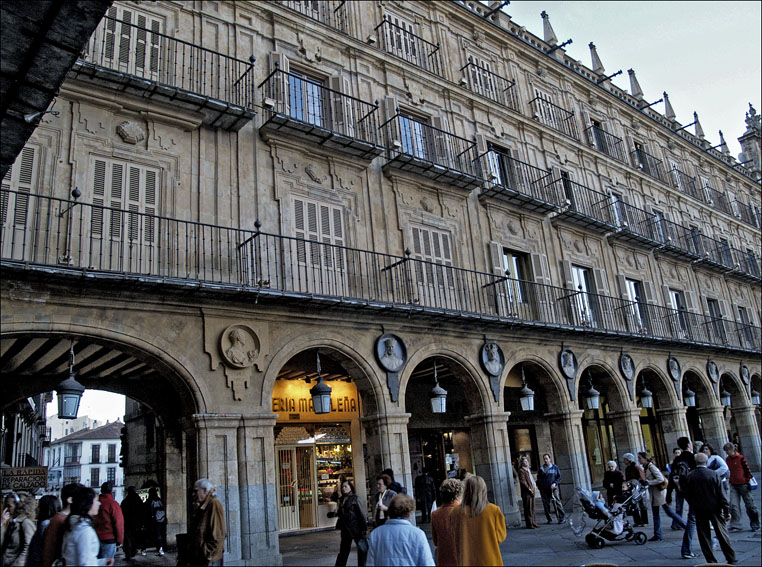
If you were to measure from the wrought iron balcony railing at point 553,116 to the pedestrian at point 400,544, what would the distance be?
56.1ft

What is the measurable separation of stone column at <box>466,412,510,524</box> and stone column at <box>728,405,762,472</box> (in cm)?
1376

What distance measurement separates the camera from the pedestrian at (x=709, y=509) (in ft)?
24.6

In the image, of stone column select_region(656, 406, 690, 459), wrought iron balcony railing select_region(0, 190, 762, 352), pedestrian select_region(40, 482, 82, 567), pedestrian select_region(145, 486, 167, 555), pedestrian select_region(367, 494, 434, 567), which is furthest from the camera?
stone column select_region(656, 406, 690, 459)

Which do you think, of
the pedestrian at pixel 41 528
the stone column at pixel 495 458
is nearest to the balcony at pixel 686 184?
the stone column at pixel 495 458

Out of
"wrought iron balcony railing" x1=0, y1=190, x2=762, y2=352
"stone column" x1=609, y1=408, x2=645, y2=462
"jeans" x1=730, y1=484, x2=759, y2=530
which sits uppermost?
"wrought iron balcony railing" x1=0, y1=190, x2=762, y2=352

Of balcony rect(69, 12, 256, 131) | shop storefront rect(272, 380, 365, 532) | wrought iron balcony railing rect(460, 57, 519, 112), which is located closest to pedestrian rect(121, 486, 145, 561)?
shop storefront rect(272, 380, 365, 532)

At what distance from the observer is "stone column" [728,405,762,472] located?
2208 centimetres

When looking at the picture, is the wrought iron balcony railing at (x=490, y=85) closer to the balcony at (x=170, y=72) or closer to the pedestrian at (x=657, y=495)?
the balcony at (x=170, y=72)

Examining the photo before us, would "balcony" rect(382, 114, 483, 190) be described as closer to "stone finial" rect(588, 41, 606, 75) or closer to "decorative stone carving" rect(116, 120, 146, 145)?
"decorative stone carving" rect(116, 120, 146, 145)

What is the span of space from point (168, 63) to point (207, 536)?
9081 mm

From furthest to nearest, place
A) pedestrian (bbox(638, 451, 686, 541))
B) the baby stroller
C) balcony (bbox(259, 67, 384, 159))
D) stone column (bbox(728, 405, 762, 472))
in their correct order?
stone column (bbox(728, 405, 762, 472)), balcony (bbox(259, 67, 384, 159)), pedestrian (bbox(638, 451, 686, 541)), the baby stroller

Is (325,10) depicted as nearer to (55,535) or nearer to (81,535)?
(55,535)

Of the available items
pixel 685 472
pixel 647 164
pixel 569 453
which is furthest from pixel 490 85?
pixel 685 472

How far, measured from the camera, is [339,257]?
12.5 meters
